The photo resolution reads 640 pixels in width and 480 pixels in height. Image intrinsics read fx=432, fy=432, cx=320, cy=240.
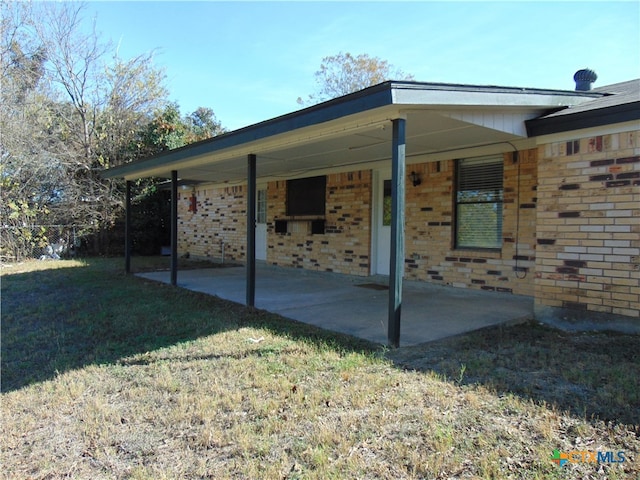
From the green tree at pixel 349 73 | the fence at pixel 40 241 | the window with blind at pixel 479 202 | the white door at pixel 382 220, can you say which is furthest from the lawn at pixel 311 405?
the green tree at pixel 349 73

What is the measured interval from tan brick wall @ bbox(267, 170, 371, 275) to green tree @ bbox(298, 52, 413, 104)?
1851cm

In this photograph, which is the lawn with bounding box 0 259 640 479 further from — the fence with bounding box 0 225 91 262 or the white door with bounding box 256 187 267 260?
the fence with bounding box 0 225 91 262

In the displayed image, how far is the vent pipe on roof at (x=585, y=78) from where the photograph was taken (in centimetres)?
673

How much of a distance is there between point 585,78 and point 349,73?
899 inches

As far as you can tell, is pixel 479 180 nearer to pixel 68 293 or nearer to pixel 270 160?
pixel 270 160

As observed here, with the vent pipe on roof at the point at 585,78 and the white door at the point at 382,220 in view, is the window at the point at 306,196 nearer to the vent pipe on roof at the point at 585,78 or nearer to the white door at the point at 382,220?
the white door at the point at 382,220

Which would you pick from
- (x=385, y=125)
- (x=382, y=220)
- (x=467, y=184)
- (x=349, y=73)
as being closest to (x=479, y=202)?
(x=467, y=184)

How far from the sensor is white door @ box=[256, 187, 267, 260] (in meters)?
12.2

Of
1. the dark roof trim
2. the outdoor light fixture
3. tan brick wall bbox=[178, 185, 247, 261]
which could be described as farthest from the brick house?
the outdoor light fixture

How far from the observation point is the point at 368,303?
6.71m

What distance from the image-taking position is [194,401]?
3.21m

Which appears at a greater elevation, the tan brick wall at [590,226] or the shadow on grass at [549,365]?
the tan brick wall at [590,226]

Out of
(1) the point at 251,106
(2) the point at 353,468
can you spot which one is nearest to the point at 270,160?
(2) the point at 353,468

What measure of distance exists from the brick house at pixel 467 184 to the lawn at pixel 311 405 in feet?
2.94
